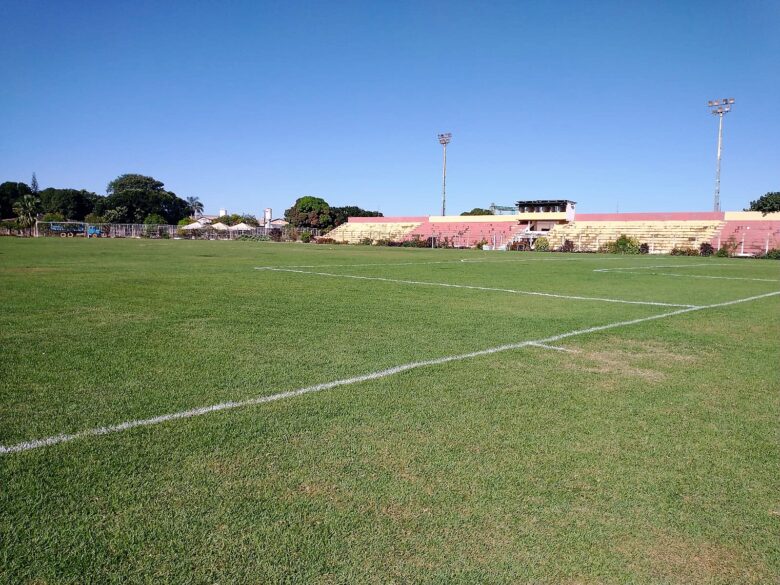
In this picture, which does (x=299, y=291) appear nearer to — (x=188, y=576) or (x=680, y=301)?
(x=680, y=301)

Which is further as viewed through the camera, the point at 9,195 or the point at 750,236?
the point at 9,195

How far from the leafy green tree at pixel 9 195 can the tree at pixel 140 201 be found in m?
14.4

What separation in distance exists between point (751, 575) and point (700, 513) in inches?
17.3

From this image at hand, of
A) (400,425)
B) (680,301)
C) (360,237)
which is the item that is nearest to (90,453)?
(400,425)

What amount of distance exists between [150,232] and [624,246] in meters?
68.5

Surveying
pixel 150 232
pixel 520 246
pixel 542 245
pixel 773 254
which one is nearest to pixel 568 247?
pixel 542 245

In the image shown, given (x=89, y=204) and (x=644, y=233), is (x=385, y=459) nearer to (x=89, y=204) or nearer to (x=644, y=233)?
(x=644, y=233)

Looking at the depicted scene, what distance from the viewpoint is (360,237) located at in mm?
71125

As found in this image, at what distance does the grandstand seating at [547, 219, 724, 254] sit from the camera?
49125mm

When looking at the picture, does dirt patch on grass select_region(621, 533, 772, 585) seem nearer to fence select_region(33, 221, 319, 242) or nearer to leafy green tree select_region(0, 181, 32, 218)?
fence select_region(33, 221, 319, 242)

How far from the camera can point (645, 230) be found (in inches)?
2109

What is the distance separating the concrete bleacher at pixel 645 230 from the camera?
49438mm

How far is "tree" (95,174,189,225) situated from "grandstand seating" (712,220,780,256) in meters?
100

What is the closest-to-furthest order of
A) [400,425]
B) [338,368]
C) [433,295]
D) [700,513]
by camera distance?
[700,513] < [400,425] < [338,368] < [433,295]
